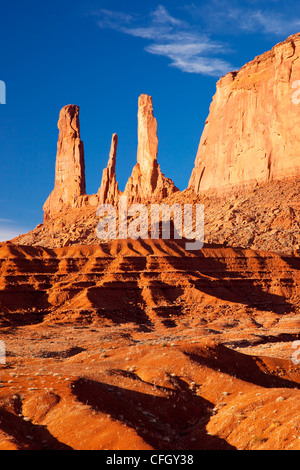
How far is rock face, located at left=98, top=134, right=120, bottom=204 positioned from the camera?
120750 millimetres

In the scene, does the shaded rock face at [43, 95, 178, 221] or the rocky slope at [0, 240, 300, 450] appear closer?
the rocky slope at [0, 240, 300, 450]

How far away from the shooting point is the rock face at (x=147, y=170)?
110m

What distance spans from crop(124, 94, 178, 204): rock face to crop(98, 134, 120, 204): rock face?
15.8 feet
